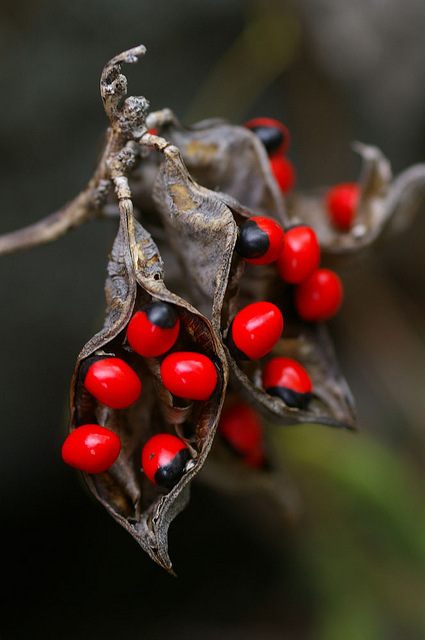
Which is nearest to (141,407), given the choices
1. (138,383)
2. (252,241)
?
(138,383)

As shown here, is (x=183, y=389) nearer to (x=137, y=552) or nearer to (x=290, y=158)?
(x=137, y=552)

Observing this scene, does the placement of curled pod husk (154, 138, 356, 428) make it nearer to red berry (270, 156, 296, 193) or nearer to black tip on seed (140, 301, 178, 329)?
black tip on seed (140, 301, 178, 329)

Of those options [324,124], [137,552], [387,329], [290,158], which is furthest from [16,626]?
[324,124]

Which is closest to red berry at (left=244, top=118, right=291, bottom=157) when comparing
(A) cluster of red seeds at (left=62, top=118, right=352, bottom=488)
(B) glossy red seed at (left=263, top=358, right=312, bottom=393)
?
(A) cluster of red seeds at (left=62, top=118, right=352, bottom=488)

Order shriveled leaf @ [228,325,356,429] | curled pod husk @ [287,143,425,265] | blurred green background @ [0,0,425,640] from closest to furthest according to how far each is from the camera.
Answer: shriveled leaf @ [228,325,356,429] → curled pod husk @ [287,143,425,265] → blurred green background @ [0,0,425,640]

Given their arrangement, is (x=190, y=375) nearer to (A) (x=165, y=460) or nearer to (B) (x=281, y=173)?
(A) (x=165, y=460)

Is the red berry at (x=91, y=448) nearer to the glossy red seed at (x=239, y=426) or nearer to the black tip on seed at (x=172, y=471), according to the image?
the black tip on seed at (x=172, y=471)
